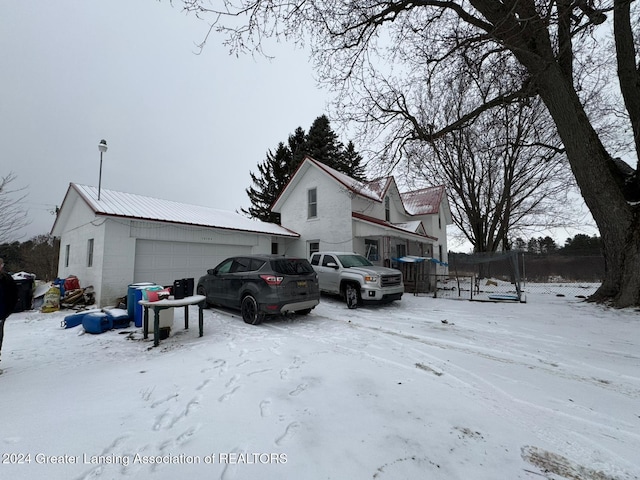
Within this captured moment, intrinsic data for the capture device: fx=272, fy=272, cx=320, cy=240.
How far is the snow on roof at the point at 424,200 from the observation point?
2328 cm

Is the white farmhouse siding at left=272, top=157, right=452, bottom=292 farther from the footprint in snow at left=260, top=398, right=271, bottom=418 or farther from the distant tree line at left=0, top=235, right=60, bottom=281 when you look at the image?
the distant tree line at left=0, top=235, right=60, bottom=281

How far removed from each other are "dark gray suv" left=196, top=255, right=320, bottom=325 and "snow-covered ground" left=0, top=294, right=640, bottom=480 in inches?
31.2

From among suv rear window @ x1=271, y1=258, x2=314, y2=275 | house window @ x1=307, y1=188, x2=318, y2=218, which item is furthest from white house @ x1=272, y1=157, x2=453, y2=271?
suv rear window @ x1=271, y1=258, x2=314, y2=275

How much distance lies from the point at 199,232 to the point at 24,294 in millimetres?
5998

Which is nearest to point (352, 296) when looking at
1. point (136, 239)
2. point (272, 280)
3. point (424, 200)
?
point (272, 280)

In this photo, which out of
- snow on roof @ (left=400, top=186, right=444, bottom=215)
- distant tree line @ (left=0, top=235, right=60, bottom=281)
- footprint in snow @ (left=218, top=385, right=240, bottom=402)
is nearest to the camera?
footprint in snow @ (left=218, top=385, right=240, bottom=402)

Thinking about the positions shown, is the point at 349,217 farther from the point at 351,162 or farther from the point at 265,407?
the point at 351,162

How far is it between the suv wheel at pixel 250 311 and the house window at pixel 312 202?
33.1 feet

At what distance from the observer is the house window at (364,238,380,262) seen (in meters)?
15.4

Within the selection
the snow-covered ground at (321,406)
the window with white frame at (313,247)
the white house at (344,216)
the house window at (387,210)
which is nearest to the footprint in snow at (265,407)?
the snow-covered ground at (321,406)

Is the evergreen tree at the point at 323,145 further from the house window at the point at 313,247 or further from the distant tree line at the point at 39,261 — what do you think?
the distant tree line at the point at 39,261

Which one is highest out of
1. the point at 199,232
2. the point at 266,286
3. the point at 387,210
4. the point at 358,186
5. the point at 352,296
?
the point at 358,186

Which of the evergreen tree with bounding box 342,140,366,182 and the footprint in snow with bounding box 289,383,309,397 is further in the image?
the evergreen tree with bounding box 342,140,366,182

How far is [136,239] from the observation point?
10.2 meters
